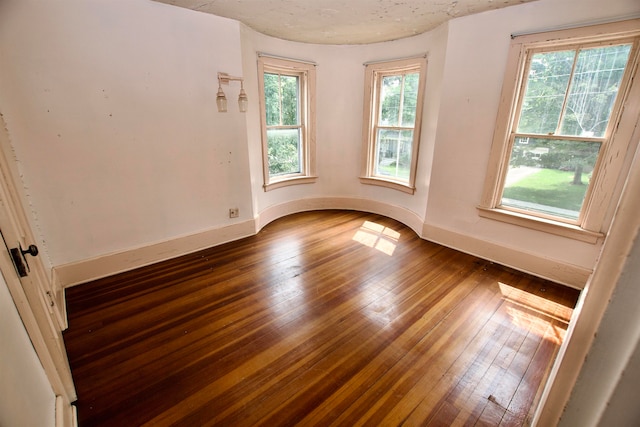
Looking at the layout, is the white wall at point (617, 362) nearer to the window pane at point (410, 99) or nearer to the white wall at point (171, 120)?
the white wall at point (171, 120)

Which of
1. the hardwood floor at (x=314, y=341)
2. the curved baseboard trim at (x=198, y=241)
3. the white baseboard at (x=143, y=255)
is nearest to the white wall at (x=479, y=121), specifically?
the hardwood floor at (x=314, y=341)

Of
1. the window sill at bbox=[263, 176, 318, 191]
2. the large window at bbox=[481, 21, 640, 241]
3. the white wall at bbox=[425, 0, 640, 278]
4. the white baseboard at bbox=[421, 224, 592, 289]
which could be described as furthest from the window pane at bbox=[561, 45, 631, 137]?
the window sill at bbox=[263, 176, 318, 191]

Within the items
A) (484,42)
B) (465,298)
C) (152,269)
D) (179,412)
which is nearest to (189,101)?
(152,269)

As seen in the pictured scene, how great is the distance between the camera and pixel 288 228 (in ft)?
12.9

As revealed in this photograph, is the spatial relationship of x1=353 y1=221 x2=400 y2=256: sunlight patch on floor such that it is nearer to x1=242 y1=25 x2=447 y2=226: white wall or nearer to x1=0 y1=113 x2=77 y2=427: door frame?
x1=242 y1=25 x2=447 y2=226: white wall

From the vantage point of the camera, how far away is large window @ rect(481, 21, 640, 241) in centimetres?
220

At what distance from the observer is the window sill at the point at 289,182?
3.99 meters

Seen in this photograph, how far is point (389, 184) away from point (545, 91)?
79.2 inches

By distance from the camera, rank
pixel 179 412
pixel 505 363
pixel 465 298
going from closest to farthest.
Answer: pixel 179 412 → pixel 505 363 → pixel 465 298

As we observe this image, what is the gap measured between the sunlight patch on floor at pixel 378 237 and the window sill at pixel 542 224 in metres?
1.01

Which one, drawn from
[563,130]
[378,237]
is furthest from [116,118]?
[563,130]

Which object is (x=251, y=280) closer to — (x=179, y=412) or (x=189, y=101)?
(x=179, y=412)

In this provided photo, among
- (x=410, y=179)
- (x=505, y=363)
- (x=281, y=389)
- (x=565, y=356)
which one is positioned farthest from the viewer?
(x=410, y=179)

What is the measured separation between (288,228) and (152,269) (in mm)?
1668
